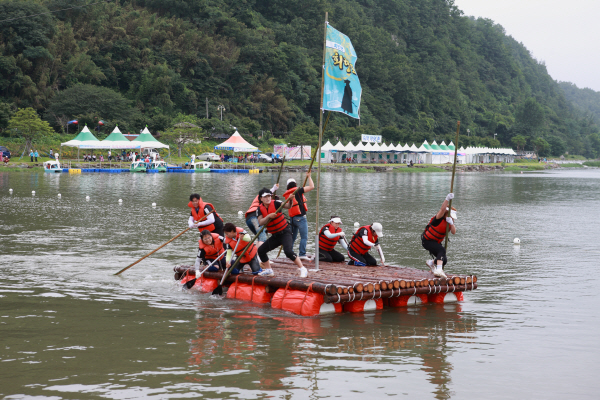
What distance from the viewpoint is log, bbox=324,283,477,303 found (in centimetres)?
1078

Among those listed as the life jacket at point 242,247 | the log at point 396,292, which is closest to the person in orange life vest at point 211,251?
the life jacket at point 242,247

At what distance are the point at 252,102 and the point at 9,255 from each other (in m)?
104

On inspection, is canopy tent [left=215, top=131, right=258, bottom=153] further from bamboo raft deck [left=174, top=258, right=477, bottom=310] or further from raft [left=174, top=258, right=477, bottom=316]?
raft [left=174, top=258, right=477, bottom=316]

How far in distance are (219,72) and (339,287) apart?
11418 centimetres

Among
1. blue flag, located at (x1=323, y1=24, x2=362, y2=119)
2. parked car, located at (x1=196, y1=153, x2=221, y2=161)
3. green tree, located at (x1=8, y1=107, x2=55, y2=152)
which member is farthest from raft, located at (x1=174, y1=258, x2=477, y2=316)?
parked car, located at (x1=196, y1=153, x2=221, y2=161)

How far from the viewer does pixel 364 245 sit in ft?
45.3

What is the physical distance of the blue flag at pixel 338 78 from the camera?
41.5 feet

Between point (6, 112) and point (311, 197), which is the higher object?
point (6, 112)

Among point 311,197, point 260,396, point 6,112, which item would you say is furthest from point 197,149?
point 260,396

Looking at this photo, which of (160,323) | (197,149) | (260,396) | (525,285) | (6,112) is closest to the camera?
(260,396)

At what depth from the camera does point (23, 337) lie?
31.1 feet

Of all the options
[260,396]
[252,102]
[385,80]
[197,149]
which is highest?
[385,80]

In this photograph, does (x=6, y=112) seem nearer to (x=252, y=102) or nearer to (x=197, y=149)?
(x=197, y=149)

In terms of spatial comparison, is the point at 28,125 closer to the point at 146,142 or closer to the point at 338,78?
the point at 146,142
